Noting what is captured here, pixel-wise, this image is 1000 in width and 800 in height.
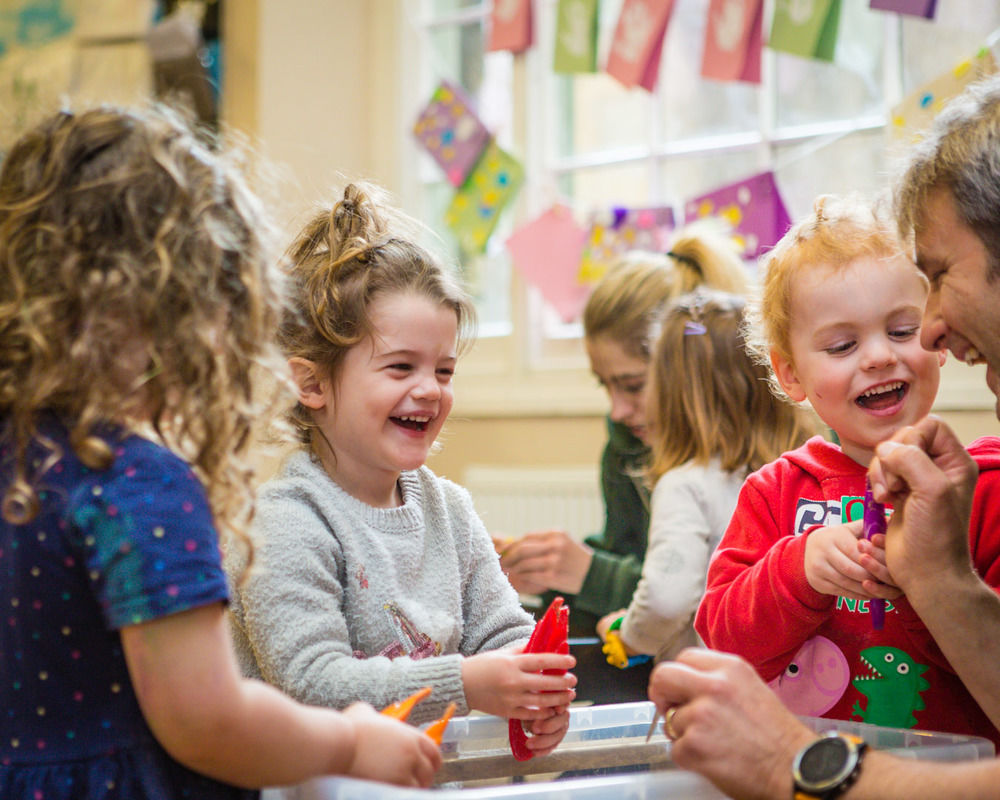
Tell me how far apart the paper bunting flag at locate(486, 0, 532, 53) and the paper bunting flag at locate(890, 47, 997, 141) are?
4.12 ft

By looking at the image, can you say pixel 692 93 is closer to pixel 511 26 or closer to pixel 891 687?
pixel 511 26

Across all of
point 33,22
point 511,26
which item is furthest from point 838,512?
point 33,22

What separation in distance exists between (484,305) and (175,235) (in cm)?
276

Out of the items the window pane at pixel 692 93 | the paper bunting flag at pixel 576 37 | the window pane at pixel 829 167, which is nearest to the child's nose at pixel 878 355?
the window pane at pixel 829 167

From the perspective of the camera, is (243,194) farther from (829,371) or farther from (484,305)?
(484,305)

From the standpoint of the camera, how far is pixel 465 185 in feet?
11.1

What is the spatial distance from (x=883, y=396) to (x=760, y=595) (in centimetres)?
26

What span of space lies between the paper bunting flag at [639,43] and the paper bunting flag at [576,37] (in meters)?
0.06

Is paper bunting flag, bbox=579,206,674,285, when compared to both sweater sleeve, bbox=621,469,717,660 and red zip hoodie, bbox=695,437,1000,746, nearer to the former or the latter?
sweater sleeve, bbox=621,469,717,660

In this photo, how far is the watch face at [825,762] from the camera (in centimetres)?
76

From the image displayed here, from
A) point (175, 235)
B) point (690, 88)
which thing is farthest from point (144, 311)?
point (690, 88)

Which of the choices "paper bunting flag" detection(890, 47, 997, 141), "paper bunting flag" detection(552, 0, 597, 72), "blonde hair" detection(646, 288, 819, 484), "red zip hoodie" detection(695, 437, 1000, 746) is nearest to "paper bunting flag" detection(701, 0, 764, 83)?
"paper bunting flag" detection(552, 0, 597, 72)

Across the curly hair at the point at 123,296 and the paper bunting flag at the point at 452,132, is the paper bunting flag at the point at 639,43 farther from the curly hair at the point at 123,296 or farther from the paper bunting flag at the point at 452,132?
the curly hair at the point at 123,296

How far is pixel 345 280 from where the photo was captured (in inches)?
45.6
